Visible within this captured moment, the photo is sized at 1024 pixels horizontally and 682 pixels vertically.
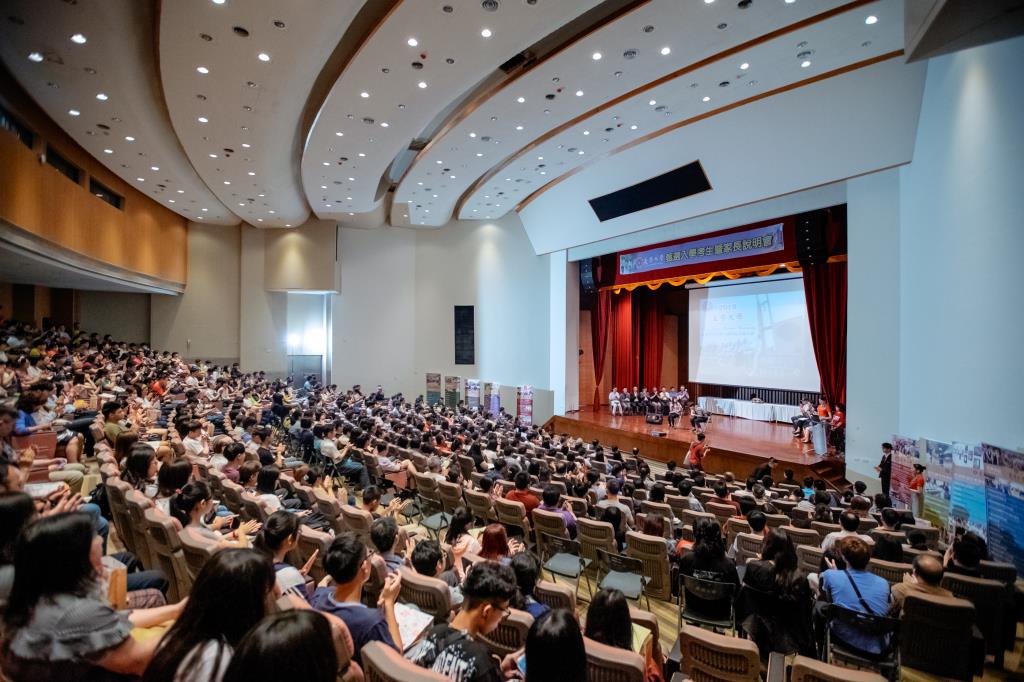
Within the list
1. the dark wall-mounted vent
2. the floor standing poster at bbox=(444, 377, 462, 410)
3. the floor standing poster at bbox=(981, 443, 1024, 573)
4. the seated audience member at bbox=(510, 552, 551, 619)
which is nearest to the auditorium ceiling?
the dark wall-mounted vent

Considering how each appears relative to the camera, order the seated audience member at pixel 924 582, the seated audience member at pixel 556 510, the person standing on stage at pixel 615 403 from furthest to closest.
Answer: the person standing on stage at pixel 615 403 → the seated audience member at pixel 556 510 → the seated audience member at pixel 924 582

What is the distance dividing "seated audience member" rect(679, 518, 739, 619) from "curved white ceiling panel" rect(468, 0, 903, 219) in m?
7.40

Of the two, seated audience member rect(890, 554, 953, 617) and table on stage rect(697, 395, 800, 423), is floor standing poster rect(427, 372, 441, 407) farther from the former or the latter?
seated audience member rect(890, 554, 953, 617)

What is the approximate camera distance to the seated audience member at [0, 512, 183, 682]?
144 centimetres

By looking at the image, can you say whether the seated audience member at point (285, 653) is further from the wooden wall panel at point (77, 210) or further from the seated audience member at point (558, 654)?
the wooden wall panel at point (77, 210)

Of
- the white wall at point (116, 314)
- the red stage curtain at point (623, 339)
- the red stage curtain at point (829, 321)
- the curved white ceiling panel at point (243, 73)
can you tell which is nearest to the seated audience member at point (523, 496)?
the curved white ceiling panel at point (243, 73)

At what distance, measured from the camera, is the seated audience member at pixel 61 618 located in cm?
144

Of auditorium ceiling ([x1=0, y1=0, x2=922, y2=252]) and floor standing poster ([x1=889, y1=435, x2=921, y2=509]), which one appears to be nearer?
auditorium ceiling ([x1=0, y1=0, x2=922, y2=252])

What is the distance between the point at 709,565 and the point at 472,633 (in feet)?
7.17

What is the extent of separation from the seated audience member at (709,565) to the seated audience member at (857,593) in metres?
0.58

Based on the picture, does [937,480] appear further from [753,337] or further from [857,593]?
[753,337]

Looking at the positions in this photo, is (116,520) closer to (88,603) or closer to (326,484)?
(326,484)

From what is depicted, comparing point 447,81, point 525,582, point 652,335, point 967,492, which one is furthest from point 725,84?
point 652,335

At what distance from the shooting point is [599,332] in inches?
691
